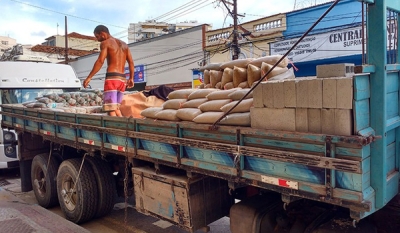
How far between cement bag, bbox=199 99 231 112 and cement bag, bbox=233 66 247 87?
0.90m

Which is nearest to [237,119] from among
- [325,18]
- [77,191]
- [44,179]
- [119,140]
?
[119,140]

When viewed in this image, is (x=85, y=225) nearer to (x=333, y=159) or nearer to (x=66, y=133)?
(x=66, y=133)

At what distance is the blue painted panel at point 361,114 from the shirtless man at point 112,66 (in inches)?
146

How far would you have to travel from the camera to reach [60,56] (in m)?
34.8

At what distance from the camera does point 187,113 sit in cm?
344

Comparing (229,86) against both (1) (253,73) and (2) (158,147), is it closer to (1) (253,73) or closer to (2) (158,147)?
(1) (253,73)

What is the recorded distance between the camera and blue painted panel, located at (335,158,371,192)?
7.10 feet

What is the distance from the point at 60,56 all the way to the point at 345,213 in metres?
36.1

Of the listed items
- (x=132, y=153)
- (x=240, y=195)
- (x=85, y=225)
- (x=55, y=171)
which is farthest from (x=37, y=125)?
(x=240, y=195)

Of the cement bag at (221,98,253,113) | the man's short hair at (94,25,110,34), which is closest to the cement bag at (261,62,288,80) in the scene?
the cement bag at (221,98,253,113)

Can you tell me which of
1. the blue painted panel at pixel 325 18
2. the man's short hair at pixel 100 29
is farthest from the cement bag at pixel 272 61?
the blue painted panel at pixel 325 18

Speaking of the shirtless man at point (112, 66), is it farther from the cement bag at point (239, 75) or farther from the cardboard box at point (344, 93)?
the cardboard box at point (344, 93)

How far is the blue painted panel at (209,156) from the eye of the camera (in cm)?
290

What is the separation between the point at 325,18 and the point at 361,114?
12.3 meters
